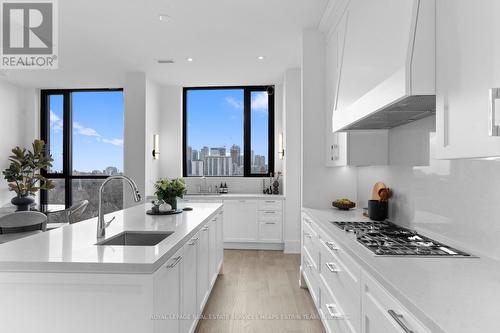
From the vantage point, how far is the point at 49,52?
14.4ft

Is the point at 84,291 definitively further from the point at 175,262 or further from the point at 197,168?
the point at 197,168

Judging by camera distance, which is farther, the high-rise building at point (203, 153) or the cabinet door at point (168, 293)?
the high-rise building at point (203, 153)

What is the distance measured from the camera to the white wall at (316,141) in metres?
3.50

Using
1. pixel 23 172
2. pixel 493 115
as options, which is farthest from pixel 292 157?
pixel 23 172

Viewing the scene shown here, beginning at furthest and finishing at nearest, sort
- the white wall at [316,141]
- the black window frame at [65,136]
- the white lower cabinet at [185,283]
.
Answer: the black window frame at [65,136] < the white wall at [316,141] < the white lower cabinet at [185,283]

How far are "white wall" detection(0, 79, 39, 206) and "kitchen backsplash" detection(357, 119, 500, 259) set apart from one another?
640 cm

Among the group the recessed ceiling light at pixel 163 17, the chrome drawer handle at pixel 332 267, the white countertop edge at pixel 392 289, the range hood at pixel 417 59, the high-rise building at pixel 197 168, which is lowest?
the chrome drawer handle at pixel 332 267

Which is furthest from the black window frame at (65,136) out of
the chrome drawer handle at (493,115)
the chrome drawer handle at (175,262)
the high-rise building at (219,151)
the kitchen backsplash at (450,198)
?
the chrome drawer handle at (493,115)

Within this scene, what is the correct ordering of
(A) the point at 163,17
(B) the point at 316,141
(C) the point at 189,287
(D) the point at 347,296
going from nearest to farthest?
(D) the point at 347,296 → (C) the point at 189,287 → (A) the point at 163,17 → (B) the point at 316,141

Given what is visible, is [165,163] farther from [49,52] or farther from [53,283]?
A: [53,283]

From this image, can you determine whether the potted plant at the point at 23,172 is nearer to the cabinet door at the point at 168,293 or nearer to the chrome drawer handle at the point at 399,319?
the cabinet door at the point at 168,293

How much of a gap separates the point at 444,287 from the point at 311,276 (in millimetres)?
1963

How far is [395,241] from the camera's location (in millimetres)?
1807

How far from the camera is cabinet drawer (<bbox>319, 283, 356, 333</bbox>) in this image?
5.70 feet
